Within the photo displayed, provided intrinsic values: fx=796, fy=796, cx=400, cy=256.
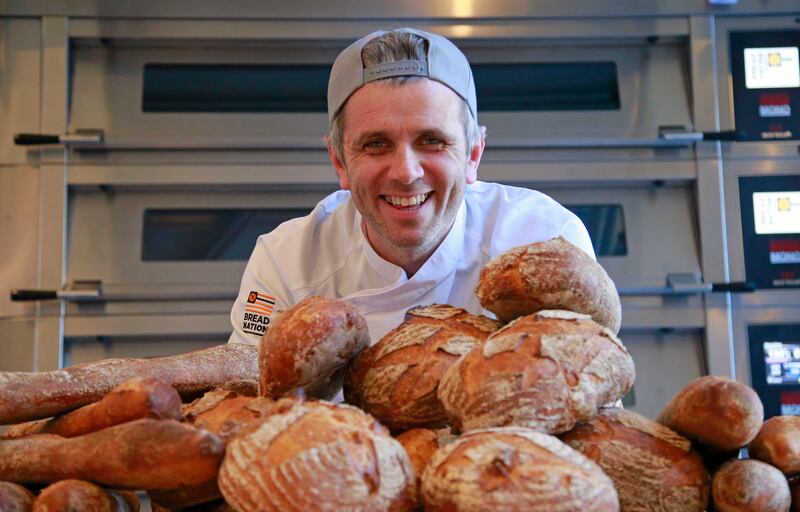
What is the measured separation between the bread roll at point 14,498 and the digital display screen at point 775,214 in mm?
2444

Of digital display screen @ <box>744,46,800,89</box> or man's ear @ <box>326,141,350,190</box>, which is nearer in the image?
man's ear @ <box>326,141,350,190</box>

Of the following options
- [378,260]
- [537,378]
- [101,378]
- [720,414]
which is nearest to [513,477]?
[537,378]

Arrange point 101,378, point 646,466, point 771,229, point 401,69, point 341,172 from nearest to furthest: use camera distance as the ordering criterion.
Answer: point 646,466 → point 101,378 → point 401,69 → point 341,172 → point 771,229

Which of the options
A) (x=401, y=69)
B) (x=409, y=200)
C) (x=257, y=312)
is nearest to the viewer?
(x=401, y=69)

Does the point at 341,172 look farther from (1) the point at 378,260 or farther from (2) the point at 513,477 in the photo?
(2) the point at 513,477

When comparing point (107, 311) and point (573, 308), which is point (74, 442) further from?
point (107, 311)

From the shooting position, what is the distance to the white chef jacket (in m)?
1.53

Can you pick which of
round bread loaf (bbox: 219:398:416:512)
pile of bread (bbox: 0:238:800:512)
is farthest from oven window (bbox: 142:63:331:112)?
round bread loaf (bbox: 219:398:416:512)

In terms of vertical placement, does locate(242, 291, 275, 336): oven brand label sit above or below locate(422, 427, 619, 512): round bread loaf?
above

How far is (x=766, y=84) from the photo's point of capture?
2643mm

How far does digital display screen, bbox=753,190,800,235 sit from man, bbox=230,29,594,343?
3.98 ft

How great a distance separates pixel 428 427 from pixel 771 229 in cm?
224

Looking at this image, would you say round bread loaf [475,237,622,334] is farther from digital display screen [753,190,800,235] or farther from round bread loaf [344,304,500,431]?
digital display screen [753,190,800,235]

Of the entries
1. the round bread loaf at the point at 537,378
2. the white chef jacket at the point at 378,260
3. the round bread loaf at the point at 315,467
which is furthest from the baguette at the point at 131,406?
the white chef jacket at the point at 378,260
